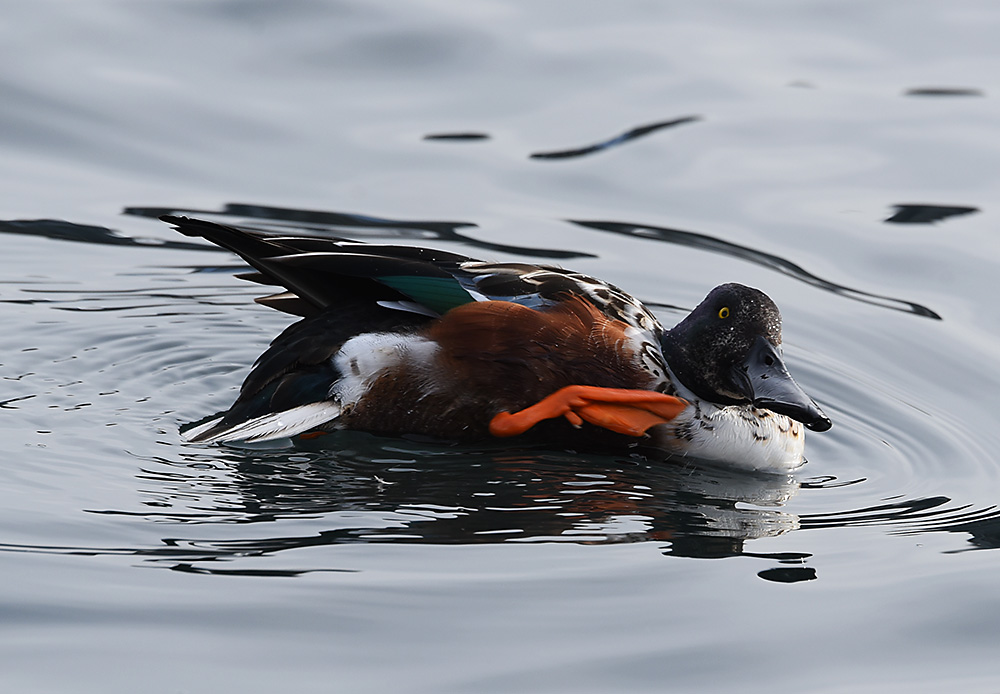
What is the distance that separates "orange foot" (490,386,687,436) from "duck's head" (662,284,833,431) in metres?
0.30

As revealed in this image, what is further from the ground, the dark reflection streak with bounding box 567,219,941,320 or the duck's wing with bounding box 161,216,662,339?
the dark reflection streak with bounding box 567,219,941,320

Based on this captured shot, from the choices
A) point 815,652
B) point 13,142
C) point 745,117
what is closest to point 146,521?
point 815,652

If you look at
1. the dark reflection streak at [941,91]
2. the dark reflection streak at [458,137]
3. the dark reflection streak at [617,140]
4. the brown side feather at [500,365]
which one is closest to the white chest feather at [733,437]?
the brown side feather at [500,365]

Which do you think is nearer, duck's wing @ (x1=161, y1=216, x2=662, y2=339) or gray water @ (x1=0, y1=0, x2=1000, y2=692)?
gray water @ (x1=0, y1=0, x2=1000, y2=692)

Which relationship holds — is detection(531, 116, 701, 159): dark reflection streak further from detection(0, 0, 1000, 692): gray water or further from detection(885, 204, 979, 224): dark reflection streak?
detection(885, 204, 979, 224): dark reflection streak

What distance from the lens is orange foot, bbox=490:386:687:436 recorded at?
19.6 feet

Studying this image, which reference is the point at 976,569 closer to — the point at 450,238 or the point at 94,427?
the point at 94,427

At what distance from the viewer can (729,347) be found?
Result: 20.4 ft

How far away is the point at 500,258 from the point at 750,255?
160cm

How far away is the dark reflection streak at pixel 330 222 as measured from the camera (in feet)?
30.7

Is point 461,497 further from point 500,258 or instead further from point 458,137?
point 458,137

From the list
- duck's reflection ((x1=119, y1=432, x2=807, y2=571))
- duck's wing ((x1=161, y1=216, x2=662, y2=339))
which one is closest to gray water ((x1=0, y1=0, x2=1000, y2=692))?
duck's reflection ((x1=119, y1=432, x2=807, y2=571))

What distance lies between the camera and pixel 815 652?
4492 millimetres

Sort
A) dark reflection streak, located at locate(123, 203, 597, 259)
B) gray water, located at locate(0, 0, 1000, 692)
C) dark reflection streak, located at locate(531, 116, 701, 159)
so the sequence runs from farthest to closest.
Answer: dark reflection streak, located at locate(531, 116, 701, 159) < dark reflection streak, located at locate(123, 203, 597, 259) < gray water, located at locate(0, 0, 1000, 692)
